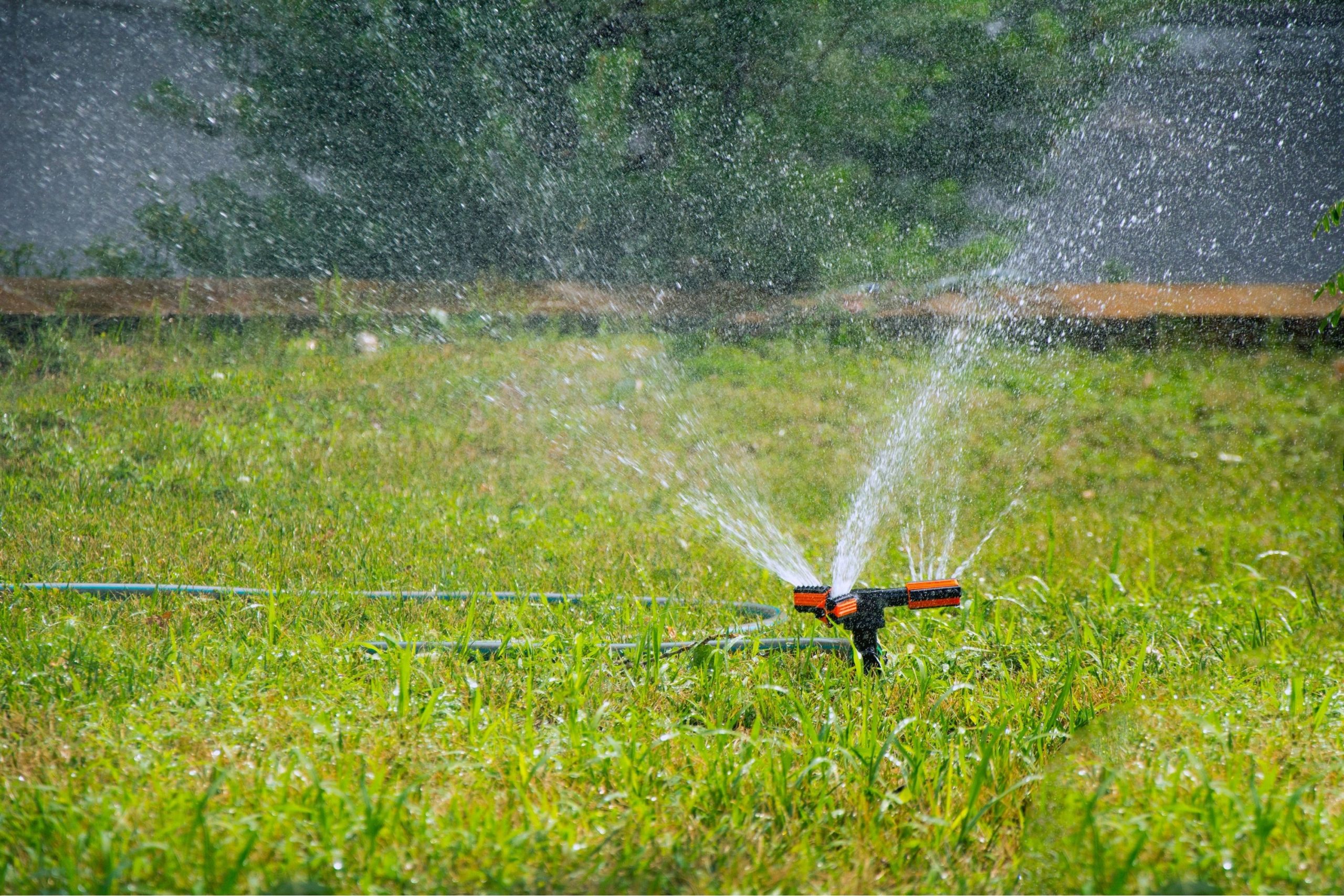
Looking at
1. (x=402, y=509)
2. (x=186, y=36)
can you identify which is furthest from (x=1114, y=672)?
(x=186, y=36)

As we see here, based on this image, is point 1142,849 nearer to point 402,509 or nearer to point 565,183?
point 402,509

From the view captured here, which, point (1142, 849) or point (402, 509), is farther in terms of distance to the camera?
point (402, 509)

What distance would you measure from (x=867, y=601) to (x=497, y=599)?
102 cm

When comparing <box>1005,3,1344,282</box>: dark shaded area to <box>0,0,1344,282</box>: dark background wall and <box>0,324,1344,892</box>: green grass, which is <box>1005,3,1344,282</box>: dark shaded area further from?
<box>0,324,1344,892</box>: green grass

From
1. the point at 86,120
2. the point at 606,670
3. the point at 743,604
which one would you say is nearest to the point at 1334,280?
the point at 743,604

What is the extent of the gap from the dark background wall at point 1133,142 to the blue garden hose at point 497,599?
443cm

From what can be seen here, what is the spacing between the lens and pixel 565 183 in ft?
22.4

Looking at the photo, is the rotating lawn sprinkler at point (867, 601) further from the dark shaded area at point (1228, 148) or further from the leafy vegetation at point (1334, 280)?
the dark shaded area at point (1228, 148)

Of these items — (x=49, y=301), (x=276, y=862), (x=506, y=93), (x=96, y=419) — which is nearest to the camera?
(x=276, y=862)

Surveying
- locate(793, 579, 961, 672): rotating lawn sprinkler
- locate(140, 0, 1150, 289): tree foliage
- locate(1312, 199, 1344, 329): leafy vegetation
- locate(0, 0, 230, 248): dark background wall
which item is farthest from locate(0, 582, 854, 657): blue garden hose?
locate(0, 0, 230, 248): dark background wall

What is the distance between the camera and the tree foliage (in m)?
6.59

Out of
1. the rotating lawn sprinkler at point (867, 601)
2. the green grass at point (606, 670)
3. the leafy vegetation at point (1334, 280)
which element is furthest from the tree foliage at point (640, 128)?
the rotating lawn sprinkler at point (867, 601)

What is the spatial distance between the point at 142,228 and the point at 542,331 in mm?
2517

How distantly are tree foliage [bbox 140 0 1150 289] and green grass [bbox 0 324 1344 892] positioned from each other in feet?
6.47
